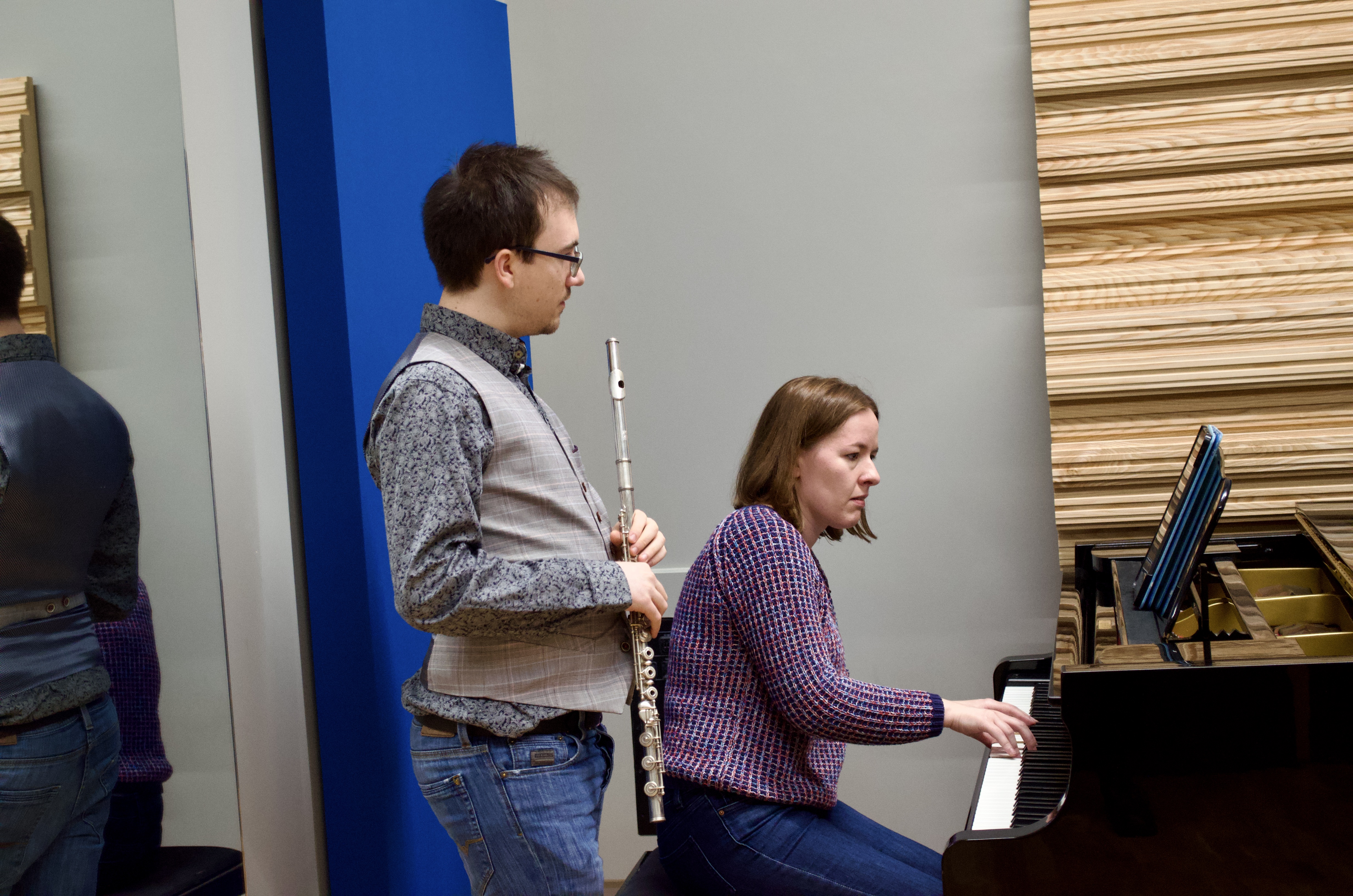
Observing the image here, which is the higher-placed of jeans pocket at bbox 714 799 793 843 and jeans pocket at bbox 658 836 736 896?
jeans pocket at bbox 714 799 793 843

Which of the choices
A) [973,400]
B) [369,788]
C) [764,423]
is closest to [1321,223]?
[973,400]

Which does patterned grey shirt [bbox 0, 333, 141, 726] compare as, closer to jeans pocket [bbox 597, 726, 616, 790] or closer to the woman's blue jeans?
jeans pocket [bbox 597, 726, 616, 790]

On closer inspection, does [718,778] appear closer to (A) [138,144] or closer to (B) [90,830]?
(B) [90,830]

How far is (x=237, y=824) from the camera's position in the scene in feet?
6.34

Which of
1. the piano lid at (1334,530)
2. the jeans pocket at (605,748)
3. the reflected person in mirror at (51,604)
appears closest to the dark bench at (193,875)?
the reflected person in mirror at (51,604)

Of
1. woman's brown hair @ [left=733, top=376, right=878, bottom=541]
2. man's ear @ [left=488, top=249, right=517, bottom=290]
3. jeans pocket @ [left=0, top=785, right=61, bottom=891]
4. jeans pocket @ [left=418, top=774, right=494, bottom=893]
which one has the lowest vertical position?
jeans pocket @ [left=418, top=774, right=494, bottom=893]

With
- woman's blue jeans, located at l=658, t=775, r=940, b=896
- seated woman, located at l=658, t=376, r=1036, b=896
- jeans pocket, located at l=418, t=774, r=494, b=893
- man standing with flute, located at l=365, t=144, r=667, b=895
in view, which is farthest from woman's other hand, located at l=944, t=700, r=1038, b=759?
jeans pocket, located at l=418, t=774, r=494, b=893

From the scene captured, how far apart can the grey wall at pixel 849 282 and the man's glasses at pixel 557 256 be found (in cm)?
151

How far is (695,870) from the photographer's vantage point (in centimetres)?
172

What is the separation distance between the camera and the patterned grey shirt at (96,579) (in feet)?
4.62

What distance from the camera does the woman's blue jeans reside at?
5.46 feet

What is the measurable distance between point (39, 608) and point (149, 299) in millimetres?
563

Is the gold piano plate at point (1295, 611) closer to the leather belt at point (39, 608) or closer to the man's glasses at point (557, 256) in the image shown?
the man's glasses at point (557, 256)

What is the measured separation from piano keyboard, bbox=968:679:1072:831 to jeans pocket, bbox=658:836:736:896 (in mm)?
385
